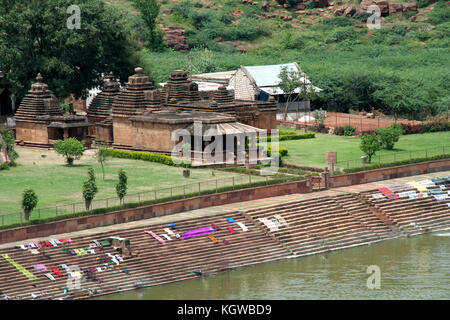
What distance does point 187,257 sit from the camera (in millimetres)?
56531

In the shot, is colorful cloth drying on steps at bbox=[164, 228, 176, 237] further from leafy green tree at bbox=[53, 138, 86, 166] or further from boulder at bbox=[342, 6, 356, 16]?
boulder at bbox=[342, 6, 356, 16]

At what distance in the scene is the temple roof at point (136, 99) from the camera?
84.2m

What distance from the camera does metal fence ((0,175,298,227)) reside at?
57656 mm

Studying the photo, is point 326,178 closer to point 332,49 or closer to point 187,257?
point 187,257

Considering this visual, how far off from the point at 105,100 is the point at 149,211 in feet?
101

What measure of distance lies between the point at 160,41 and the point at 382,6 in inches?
1387

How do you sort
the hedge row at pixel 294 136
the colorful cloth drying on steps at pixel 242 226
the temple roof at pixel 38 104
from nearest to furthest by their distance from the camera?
the colorful cloth drying on steps at pixel 242 226, the temple roof at pixel 38 104, the hedge row at pixel 294 136

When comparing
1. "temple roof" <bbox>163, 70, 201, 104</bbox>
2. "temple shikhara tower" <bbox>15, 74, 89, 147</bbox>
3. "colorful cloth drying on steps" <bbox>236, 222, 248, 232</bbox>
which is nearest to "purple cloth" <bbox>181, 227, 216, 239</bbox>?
"colorful cloth drying on steps" <bbox>236, 222, 248, 232</bbox>

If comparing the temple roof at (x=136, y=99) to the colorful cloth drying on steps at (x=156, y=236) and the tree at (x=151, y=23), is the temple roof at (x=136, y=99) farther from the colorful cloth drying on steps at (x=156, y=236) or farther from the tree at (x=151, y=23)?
the tree at (x=151, y=23)

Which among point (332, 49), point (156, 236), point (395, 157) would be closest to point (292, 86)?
point (395, 157)

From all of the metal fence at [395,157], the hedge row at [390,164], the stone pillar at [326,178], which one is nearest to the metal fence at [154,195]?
the stone pillar at [326,178]

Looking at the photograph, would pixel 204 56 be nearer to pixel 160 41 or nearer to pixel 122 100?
pixel 160 41

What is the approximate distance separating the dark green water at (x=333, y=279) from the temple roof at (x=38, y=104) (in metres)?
34.2

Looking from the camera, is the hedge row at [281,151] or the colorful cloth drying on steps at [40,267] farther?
the hedge row at [281,151]
